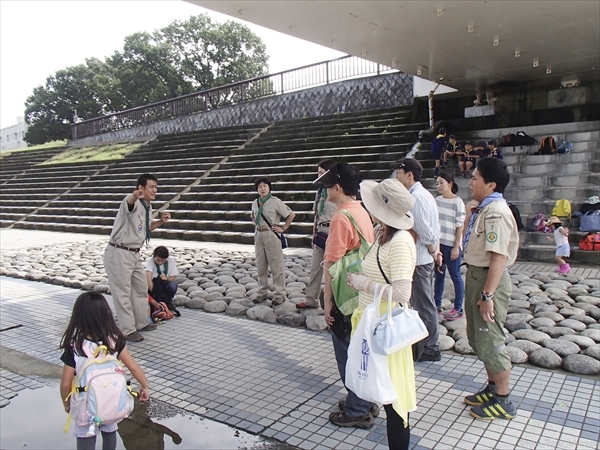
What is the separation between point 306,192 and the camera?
11961 millimetres

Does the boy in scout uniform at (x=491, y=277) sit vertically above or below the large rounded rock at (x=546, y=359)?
above

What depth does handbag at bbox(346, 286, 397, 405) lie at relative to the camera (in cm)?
228

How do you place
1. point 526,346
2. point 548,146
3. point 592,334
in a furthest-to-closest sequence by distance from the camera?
point 548,146
point 592,334
point 526,346

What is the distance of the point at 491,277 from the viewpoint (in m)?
2.89

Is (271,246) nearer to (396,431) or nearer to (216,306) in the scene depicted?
(216,306)

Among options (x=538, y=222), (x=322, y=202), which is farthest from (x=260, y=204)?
(x=538, y=222)

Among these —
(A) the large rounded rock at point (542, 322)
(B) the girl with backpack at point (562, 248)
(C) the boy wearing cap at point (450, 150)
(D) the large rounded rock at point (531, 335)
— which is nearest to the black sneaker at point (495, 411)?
(D) the large rounded rock at point (531, 335)

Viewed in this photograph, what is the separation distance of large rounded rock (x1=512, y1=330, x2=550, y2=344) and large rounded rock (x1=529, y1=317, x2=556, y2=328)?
310 millimetres

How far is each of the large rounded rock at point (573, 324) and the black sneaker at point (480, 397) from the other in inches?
80.9

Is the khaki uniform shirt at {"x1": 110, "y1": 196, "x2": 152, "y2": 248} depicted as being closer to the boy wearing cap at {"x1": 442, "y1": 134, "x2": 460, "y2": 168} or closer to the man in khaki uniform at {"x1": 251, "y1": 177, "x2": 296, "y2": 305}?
the man in khaki uniform at {"x1": 251, "y1": 177, "x2": 296, "y2": 305}

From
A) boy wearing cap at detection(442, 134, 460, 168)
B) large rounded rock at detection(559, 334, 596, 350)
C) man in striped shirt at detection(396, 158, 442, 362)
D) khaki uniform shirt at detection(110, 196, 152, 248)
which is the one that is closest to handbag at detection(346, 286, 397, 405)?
man in striped shirt at detection(396, 158, 442, 362)

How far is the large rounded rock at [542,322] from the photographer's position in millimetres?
4788

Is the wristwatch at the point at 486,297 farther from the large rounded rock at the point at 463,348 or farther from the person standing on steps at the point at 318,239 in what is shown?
the person standing on steps at the point at 318,239

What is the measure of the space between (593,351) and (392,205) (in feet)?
9.29
